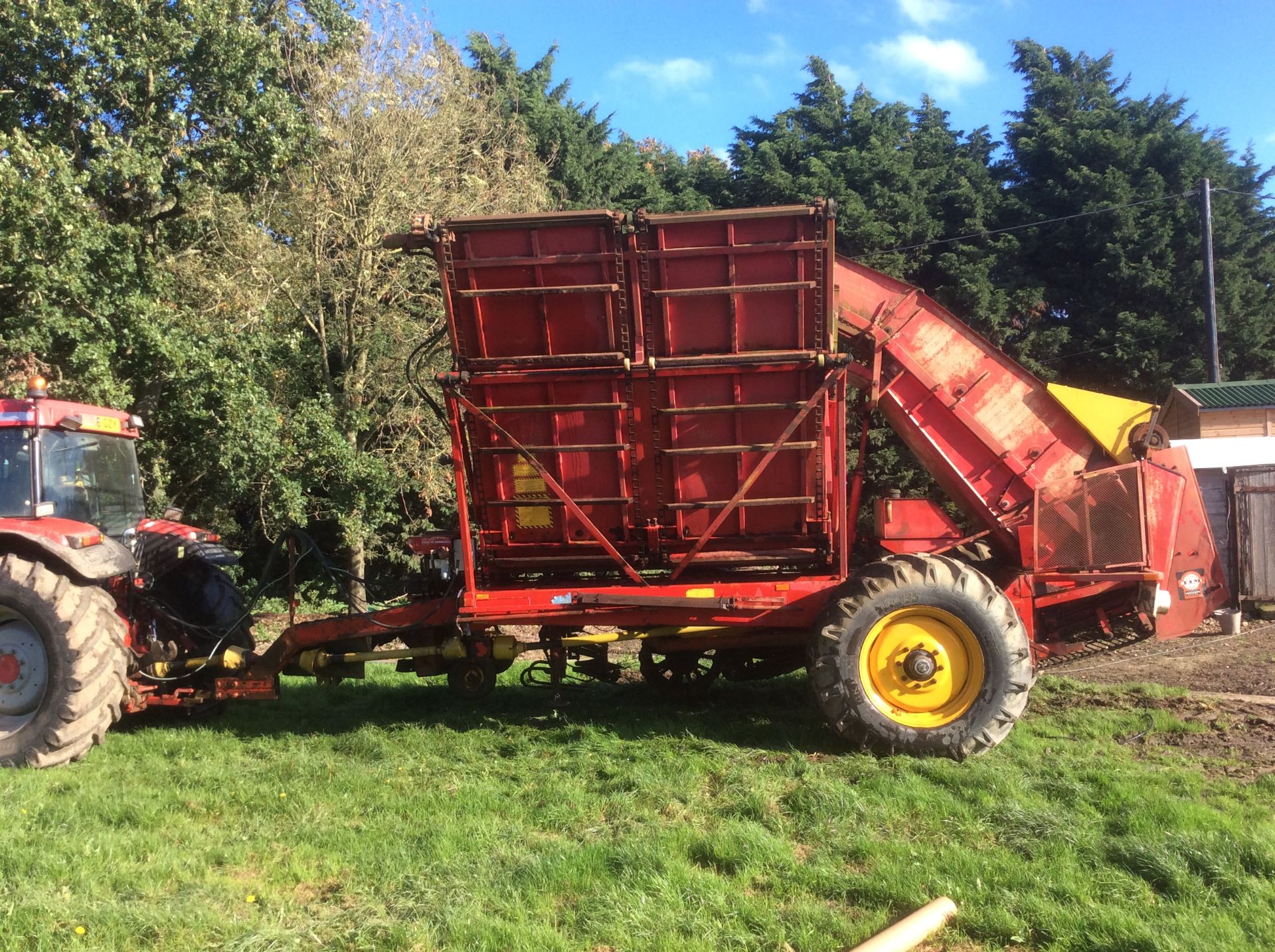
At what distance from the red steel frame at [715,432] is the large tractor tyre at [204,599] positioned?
1871 mm

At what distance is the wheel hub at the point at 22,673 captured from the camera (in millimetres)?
5863

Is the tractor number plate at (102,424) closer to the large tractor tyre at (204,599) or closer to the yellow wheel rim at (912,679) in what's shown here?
the large tractor tyre at (204,599)

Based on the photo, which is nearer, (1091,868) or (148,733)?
(1091,868)

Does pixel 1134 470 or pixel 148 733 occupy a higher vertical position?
pixel 1134 470

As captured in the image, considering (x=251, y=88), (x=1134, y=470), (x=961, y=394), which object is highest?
(x=251, y=88)

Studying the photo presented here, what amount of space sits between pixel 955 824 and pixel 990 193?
23.9m

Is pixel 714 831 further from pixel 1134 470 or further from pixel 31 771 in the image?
pixel 31 771

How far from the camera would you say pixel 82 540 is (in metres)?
6.02

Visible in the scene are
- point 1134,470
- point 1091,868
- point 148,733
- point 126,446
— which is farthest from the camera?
point 126,446

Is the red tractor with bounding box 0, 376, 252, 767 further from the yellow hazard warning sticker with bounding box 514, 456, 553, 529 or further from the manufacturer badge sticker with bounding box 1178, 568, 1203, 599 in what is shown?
the manufacturer badge sticker with bounding box 1178, 568, 1203, 599

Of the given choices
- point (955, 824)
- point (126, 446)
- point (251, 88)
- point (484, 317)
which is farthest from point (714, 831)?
point (251, 88)

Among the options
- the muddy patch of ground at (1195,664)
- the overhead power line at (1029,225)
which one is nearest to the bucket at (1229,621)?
the muddy patch of ground at (1195,664)

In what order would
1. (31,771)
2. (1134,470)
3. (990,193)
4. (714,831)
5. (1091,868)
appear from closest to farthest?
(1091,868) < (714,831) < (31,771) < (1134,470) < (990,193)

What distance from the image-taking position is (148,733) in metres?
6.52
